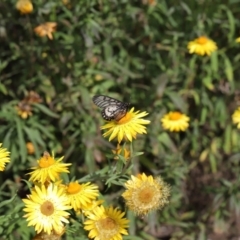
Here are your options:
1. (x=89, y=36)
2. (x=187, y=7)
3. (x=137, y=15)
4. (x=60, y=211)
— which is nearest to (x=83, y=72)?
(x=89, y=36)

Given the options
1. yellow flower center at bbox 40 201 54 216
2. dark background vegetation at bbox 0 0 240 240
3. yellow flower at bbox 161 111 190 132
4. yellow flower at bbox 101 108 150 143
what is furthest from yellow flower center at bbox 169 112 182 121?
yellow flower center at bbox 40 201 54 216

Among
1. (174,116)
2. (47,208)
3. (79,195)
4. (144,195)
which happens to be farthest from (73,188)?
(174,116)

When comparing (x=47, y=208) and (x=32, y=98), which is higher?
(x=47, y=208)

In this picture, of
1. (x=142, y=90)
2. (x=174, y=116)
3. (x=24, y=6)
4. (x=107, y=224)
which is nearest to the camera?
(x=107, y=224)

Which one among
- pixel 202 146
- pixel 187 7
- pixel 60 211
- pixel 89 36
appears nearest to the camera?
pixel 60 211

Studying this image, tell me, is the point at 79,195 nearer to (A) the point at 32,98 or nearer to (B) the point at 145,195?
(B) the point at 145,195

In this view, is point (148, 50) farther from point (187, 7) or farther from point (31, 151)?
point (31, 151)

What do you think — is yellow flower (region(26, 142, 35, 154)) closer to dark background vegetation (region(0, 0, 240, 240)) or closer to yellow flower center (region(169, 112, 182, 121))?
dark background vegetation (region(0, 0, 240, 240))
